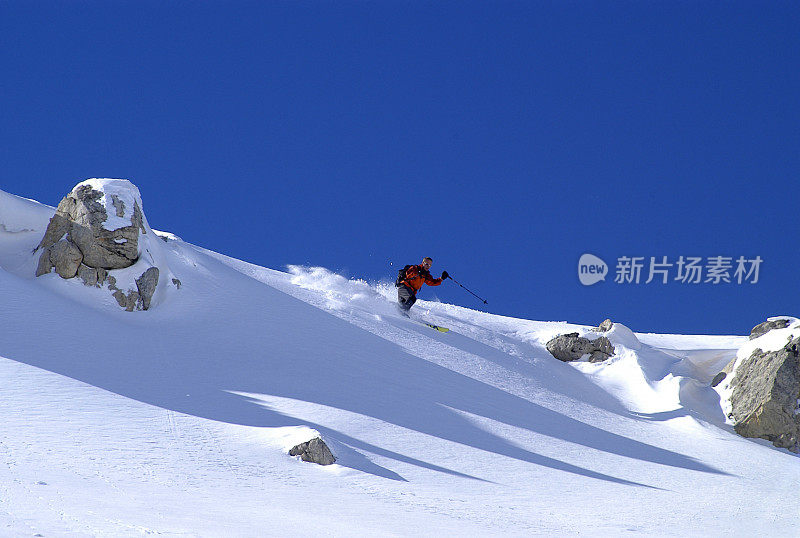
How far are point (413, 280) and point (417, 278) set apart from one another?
0.14 meters

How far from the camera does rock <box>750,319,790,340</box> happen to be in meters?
19.7

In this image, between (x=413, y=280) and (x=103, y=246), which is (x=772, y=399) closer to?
(x=413, y=280)

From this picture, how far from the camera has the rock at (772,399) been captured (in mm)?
16344

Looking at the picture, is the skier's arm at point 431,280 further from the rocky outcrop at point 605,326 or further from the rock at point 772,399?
the rock at point 772,399

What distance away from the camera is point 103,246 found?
17.6 metres

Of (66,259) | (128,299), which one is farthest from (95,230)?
(128,299)

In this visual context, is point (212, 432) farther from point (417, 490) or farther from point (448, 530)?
point (448, 530)

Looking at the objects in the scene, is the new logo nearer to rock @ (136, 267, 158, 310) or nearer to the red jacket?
the red jacket

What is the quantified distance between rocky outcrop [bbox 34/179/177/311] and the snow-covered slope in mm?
526

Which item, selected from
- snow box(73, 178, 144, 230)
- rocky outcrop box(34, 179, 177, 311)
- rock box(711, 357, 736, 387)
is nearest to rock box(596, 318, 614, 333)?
rock box(711, 357, 736, 387)

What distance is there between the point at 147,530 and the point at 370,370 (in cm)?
997

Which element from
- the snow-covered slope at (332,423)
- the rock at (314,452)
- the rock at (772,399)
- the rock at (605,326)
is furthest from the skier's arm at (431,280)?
the rock at (314,452)

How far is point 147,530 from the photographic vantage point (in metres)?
6.15

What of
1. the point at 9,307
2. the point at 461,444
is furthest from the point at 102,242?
the point at 461,444
